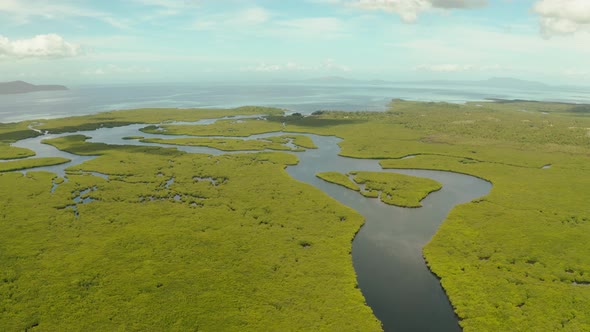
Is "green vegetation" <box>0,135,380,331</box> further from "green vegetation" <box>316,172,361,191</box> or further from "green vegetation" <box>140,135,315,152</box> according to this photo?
"green vegetation" <box>140,135,315,152</box>

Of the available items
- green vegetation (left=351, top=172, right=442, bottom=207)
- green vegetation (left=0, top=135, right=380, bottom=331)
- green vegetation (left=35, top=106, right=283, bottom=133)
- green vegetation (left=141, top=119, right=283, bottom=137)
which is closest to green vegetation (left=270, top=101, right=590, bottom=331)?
green vegetation (left=351, top=172, right=442, bottom=207)

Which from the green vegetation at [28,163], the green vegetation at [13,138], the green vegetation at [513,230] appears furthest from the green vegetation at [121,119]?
the green vegetation at [513,230]

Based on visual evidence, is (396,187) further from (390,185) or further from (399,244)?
(399,244)

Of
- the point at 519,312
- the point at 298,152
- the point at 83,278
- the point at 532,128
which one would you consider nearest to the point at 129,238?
the point at 83,278

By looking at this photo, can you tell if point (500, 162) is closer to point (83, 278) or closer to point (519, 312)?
point (519, 312)

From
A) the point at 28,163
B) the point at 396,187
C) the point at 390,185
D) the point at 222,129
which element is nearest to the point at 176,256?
the point at 396,187
